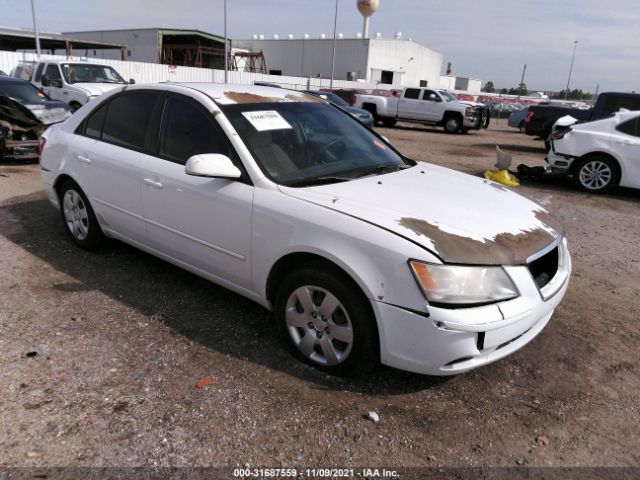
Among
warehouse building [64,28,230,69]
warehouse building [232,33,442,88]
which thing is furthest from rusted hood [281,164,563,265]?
warehouse building [232,33,442,88]

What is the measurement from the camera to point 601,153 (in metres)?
8.86

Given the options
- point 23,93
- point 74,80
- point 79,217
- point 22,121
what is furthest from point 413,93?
point 79,217

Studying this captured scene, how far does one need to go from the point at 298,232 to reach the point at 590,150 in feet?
26.0

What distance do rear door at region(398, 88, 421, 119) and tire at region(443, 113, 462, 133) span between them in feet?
4.19

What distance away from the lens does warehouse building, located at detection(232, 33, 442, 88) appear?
51594 millimetres

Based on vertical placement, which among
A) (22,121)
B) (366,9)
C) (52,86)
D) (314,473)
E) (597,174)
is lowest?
(314,473)

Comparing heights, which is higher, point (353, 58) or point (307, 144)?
point (353, 58)

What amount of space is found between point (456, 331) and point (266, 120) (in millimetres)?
1967

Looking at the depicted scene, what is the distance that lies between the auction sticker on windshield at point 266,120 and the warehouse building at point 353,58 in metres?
47.9

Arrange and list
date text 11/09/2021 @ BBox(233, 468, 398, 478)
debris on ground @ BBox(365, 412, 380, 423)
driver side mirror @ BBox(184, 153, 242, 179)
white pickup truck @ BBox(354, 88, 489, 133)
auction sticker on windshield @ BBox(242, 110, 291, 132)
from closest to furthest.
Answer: date text 11/09/2021 @ BBox(233, 468, 398, 478)
debris on ground @ BBox(365, 412, 380, 423)
driver side mirror @ BBox(184, 153, 242, 179)
auction sticker on windshield @ BBox(242, 110, 291, 132)
white pickup truck @ BBox(354, 88, 489, 133)

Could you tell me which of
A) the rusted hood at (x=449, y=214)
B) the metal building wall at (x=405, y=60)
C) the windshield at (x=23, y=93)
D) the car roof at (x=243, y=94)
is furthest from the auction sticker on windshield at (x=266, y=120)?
the metal building wall at (x=405, y=60)

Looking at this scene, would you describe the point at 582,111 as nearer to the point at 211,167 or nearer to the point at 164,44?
the point at 211,167

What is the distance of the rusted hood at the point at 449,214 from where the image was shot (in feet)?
8.52

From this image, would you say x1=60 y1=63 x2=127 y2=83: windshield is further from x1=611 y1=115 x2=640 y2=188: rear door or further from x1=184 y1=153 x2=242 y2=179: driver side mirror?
x1=611 y1=115 x2=640 y2=188: rear door
